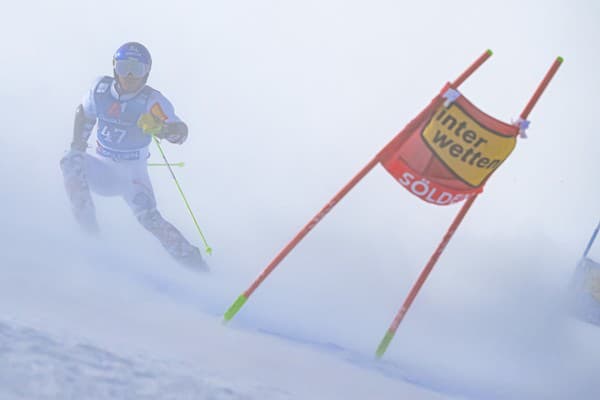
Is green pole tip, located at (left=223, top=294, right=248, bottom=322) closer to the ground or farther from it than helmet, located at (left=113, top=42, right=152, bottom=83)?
closer to the ground

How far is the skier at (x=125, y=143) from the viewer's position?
7496mm

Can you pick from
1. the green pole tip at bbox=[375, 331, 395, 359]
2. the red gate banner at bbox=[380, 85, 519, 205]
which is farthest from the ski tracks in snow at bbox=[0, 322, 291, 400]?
the red gate banner at bbox=[380, 85, 519, 205]

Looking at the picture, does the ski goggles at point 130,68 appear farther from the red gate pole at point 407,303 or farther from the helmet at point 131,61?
the red gate pole at point 407,303

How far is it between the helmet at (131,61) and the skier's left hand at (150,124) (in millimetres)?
333

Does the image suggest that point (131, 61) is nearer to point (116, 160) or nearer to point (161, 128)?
point (161, 128)

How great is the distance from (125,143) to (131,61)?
75cm

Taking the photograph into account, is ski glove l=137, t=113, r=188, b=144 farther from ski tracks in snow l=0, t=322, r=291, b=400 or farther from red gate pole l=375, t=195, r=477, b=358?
ski tracks in snow l=0, t=322, r=291, b=400

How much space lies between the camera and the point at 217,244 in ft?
29.1

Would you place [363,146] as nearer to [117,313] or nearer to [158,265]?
[158,265]

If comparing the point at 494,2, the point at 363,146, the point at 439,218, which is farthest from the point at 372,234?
the point at 494,2

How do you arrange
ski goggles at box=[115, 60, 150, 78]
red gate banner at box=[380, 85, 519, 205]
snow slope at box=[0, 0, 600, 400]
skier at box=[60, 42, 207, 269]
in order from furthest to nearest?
→ skier at box=[60, 42, 207, 269] < ski goggles at box=[115, 60, 150, 78] < red gate banner at box=[380, 85, 519, 205] < snow slope at box=[0, 0, 600, 400]

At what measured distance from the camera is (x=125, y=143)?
782 centimetres

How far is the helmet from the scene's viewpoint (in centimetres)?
739

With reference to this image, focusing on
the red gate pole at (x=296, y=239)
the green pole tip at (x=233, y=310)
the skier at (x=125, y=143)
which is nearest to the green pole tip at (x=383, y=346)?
the red gate pole at (x=296, y=239)
